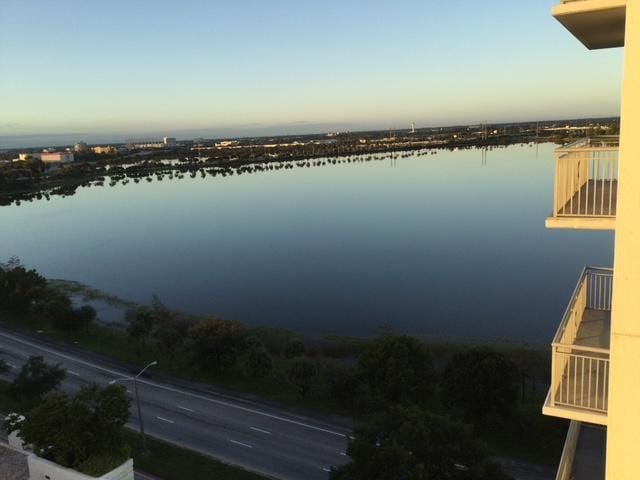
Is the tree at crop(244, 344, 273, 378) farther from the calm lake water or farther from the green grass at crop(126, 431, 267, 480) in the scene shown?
the calm lake water

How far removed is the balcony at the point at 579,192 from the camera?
5390 mm

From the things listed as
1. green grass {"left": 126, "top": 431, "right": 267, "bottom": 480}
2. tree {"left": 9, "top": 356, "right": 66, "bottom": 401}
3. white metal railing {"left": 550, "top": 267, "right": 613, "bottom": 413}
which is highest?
white metal railing {"left": 550, "top": 267, "right": 613, "bottom": 413}

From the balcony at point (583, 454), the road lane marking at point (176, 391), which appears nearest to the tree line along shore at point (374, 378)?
the road lane marking at point (176, 391)

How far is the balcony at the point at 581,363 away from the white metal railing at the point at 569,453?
1.44m

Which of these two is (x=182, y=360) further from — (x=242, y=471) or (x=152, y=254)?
(x=152, y=254)

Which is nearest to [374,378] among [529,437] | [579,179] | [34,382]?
[529,437]

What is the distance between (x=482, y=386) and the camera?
20625mm

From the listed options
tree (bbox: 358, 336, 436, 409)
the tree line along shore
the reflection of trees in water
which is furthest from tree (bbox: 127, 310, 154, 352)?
the reflection of trees in water

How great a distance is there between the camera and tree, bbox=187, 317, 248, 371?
26.4 meters

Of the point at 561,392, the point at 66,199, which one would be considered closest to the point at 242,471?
the point at 561,392

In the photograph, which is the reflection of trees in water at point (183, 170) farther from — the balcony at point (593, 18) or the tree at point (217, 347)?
the balcony at point (593, 18)

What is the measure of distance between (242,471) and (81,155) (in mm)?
196096

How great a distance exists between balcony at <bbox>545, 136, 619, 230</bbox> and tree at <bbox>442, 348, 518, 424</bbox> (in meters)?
15.0

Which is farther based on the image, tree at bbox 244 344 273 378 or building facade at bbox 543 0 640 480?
tree at bbox 244 344 273 378
